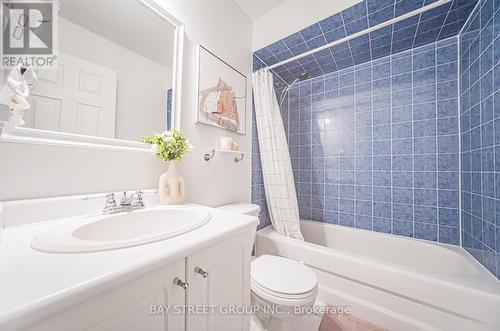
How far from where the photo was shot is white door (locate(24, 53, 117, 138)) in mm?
720

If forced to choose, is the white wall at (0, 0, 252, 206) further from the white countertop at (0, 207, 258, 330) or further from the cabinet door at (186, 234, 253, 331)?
the cabinet door at (186, 234, 253, 331)

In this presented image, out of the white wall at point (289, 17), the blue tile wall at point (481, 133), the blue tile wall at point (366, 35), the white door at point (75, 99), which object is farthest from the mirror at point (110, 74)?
the blue tile wall at point (481, 133)

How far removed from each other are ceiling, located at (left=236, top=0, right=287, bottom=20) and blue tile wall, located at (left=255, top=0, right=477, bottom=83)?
311mm

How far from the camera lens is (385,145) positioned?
5.75 ft

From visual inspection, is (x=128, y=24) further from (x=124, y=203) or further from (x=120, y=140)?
(x=124, y=203)

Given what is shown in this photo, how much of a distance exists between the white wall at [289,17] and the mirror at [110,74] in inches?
33.4

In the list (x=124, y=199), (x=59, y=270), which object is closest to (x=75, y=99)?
(x=124, y=199)

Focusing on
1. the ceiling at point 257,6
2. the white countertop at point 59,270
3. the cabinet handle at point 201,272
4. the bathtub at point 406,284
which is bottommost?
the bathtub at point 406,284

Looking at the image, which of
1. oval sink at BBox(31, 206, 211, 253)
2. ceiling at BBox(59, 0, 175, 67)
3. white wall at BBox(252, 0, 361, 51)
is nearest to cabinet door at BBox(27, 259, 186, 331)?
oval sink at BBox(31, 206, 211, 253)

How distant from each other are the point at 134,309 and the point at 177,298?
0.12 meters

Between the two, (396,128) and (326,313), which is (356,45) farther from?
(326,313)

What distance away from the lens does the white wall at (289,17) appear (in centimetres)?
133

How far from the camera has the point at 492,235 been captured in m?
1.03

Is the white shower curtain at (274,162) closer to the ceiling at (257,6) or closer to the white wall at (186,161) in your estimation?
the white wall at (186,161)
